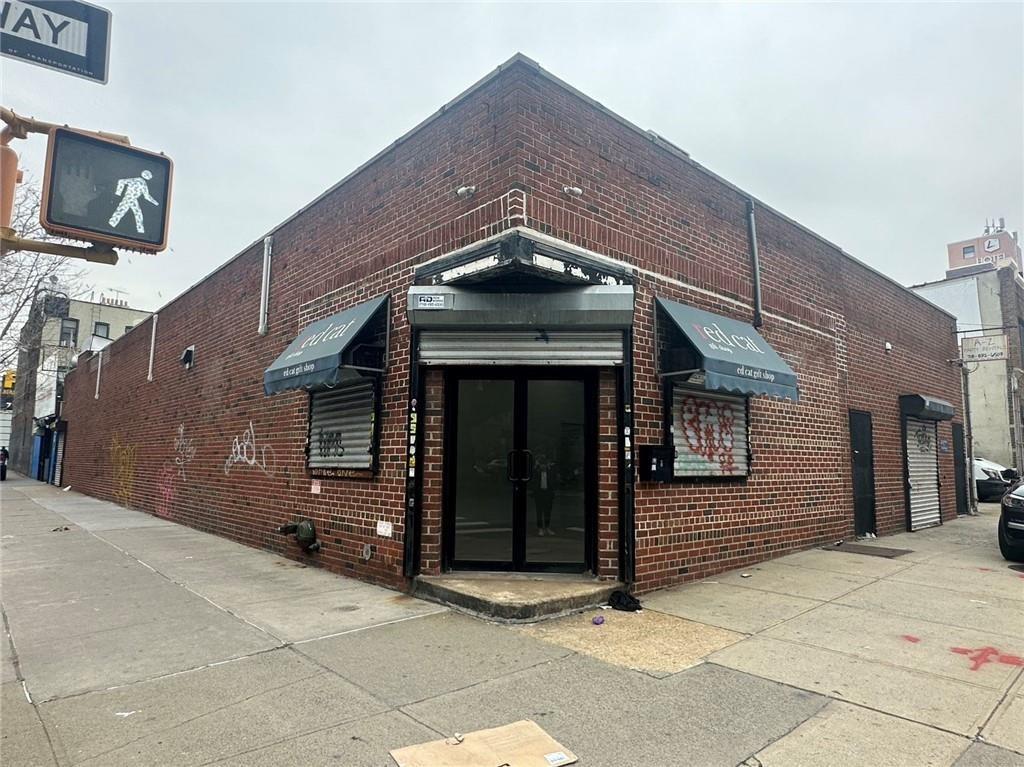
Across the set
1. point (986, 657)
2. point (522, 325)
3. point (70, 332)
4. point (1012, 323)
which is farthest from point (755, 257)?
point (70, 332)

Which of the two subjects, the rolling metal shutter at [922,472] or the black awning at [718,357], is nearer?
the black awning at [718,357]

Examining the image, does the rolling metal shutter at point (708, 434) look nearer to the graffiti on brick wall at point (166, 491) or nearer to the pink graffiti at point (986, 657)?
the pink graffiti at point (986, 657)

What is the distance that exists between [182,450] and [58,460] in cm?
1891

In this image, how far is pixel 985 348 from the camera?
15.3m

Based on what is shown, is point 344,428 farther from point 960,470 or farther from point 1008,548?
point 960,470

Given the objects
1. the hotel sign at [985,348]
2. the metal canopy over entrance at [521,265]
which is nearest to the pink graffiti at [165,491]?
the metal canopy over entrance at [521,265]

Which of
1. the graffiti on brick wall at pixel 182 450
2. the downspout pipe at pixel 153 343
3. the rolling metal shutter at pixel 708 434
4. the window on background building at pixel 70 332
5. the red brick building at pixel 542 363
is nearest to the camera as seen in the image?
the red brick building at pixel 542 363

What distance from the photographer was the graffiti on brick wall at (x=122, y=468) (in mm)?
17656

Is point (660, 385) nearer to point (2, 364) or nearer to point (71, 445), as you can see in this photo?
point (2, 364)

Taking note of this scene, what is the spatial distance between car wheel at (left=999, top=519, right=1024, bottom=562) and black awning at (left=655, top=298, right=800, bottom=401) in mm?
4087

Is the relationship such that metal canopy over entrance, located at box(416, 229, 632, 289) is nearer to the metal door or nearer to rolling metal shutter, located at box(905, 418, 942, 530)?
rolling metal shutter, located at box(905, 418, 942, 530)

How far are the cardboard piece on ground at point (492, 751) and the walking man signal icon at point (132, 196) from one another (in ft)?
11.5

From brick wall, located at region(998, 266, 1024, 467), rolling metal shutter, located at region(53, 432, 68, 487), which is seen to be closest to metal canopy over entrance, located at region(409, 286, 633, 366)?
brick wall, located at region(998, 266, 1024, 467)

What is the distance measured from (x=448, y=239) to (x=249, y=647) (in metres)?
4.46
